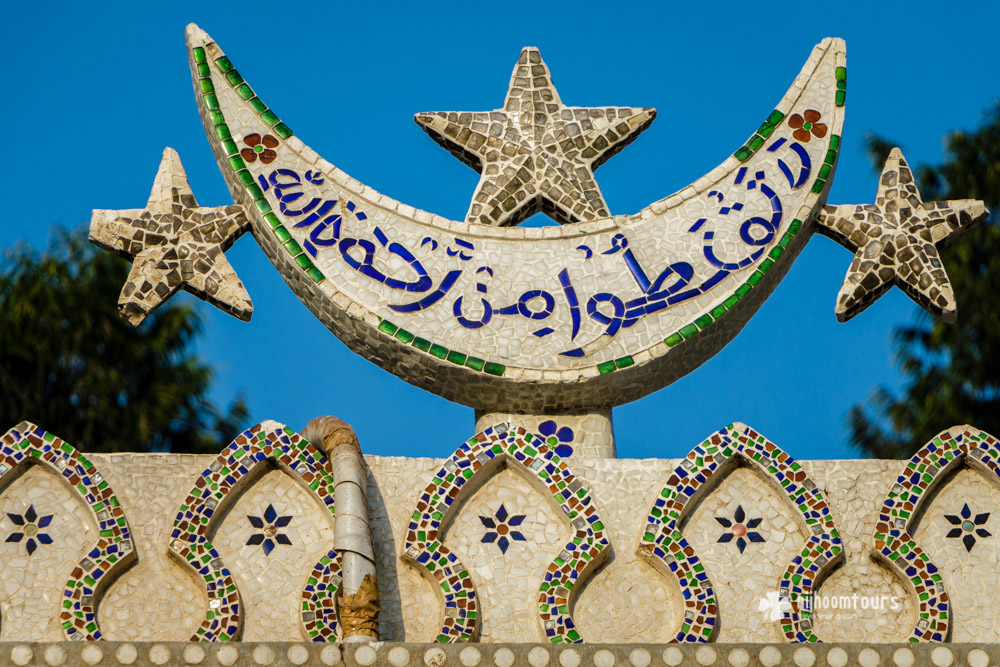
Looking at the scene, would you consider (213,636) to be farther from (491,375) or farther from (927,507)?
(927,507)

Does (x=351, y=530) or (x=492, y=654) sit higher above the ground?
(x=351, y=530)

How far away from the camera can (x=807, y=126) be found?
1056cm

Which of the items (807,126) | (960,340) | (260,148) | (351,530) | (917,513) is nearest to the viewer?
(351,530)

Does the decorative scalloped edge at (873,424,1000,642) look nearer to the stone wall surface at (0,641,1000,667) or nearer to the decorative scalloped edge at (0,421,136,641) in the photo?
the stone wall surface at (0,641,1000,667)

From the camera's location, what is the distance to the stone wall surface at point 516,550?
8.83 meters

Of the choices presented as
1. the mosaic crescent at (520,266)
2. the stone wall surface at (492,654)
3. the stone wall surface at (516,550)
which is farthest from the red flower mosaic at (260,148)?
the stone wall surface at (492,654)

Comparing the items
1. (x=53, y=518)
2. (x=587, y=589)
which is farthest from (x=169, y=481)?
(x=587, y=589)

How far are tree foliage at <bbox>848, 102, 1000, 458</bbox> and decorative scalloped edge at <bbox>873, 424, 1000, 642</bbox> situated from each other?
10212mm

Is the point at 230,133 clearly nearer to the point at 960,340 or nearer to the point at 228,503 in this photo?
the point at 228,503

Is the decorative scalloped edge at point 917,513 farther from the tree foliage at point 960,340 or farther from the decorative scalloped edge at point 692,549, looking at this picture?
the tree foliage at point 960,340

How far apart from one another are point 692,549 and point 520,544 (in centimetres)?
83

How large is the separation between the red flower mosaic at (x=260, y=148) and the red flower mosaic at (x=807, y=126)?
292 cm

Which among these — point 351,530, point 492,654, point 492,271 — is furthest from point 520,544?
point 492,271

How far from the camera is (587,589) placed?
8.99 metres
